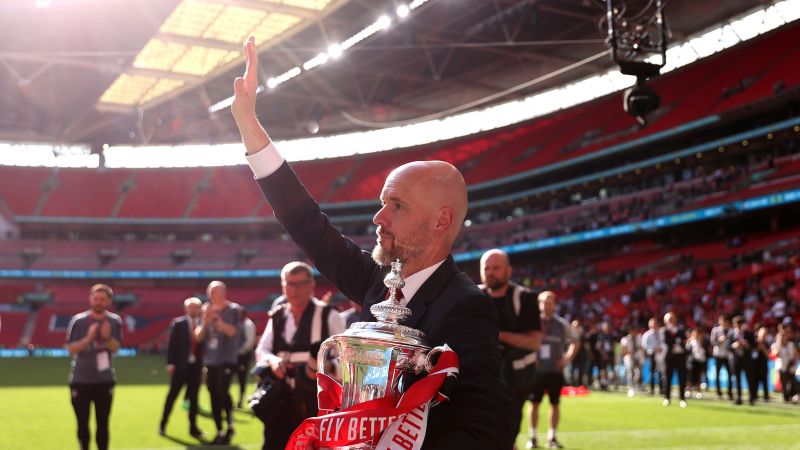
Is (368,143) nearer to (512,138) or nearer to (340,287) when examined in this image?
(512,138)

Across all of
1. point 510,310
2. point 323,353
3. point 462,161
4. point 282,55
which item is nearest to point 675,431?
point 510,310

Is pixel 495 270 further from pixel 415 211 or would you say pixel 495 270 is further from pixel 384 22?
pixel 384 22

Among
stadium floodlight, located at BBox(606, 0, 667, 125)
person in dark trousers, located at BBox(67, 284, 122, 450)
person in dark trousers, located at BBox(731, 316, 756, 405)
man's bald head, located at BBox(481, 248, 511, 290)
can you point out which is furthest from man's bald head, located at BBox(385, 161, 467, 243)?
person in dark trousers, located at BBox(731, 316, 756, 405)

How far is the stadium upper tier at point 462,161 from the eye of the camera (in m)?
33.7

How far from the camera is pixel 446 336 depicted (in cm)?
197

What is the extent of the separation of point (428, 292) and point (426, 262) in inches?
3.4

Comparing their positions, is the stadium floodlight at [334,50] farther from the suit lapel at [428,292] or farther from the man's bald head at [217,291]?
the suit lapel at [428,292]

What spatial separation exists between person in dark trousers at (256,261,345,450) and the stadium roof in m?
10.9

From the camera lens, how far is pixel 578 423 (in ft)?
43.0

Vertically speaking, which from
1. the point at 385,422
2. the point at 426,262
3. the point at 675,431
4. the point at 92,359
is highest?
the point at 426,262

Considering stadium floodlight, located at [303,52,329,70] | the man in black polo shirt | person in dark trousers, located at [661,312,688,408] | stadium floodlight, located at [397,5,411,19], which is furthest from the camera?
stadium floodlight, located at [303,52,329,70]

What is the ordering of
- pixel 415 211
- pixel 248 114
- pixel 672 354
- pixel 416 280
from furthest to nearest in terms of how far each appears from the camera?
pixel 672 354 → pixel 248 114 → pixel 416 280 → pixel 415 211

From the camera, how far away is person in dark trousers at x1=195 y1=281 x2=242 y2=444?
10445 millimetres

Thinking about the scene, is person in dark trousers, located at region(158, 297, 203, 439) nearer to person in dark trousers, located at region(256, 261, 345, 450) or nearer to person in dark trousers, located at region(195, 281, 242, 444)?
person in dark trousers, located at region(195, 281, 242, 444)
